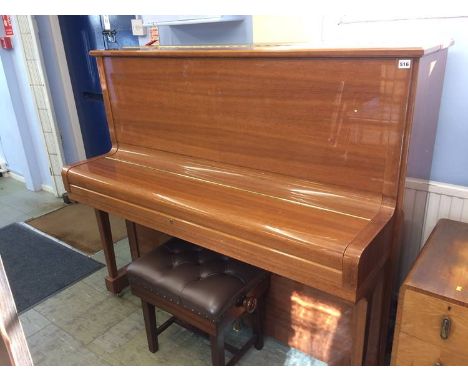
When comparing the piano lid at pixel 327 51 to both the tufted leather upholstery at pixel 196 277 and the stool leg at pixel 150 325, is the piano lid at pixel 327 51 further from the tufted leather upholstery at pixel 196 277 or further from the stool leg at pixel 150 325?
the stool leg at pixel 150 325

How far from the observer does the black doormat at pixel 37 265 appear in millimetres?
2225

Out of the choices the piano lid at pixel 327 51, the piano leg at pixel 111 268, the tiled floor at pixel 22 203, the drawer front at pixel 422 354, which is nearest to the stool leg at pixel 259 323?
the drawer front at pixel 422 354

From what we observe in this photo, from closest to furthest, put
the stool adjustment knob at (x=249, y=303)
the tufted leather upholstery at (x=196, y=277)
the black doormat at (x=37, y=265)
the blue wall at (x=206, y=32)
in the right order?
the tufted leather upholstery at (x=196, y=277) → the stool adjustment knob at (x=249, y=303) → the blue wall at (x=206, y=32) → the black doormat at (x=37, y=265)

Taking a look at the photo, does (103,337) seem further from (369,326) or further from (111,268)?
(369,326)

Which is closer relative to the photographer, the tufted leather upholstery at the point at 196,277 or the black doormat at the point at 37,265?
the tufted leather upholstery at the point at 196,277

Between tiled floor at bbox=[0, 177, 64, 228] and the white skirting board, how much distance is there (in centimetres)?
272

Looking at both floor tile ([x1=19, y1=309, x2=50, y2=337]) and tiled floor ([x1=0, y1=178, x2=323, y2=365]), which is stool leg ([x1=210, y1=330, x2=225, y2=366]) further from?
floor tile ([x1=19, y1=309, x2=50, y2=337])

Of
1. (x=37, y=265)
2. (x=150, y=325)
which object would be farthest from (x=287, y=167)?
(x=37, y=265)

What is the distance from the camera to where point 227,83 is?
1446 millimetres

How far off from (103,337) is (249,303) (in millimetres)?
781

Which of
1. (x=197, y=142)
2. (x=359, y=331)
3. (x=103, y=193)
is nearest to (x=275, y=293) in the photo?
(x=359, y=331)

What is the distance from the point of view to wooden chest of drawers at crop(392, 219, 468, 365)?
110 centimetres

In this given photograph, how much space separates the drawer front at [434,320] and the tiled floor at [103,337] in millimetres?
605

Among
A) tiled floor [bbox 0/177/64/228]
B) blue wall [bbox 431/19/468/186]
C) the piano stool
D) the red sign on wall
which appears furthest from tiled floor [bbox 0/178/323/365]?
the red sign on wall
